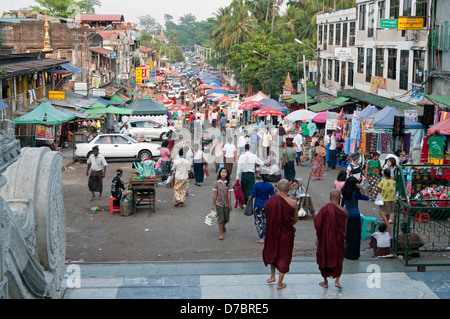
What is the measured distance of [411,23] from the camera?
22.1 meters

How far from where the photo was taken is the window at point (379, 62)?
97.7 feet

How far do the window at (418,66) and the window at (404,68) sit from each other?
94 centimetres

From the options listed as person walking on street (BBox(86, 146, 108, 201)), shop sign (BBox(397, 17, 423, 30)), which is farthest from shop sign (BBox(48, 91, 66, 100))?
shop sign (BBox(397, 17, 423, 30))

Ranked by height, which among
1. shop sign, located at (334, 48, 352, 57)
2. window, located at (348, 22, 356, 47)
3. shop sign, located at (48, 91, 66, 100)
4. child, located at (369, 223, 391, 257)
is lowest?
child, located at (369, 223, 391, 257)

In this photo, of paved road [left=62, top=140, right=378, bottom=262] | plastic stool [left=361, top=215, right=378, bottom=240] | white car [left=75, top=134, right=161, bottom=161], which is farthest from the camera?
white car [left=75, top=134, right=161, bottom=161]

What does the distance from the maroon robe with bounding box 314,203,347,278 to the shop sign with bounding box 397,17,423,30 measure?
15.9 m

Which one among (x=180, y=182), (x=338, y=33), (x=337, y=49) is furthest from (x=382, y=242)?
(x=338, y=33)

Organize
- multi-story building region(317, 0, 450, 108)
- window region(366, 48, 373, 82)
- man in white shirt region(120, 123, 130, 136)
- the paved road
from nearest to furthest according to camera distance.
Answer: the paved road, multi-story building region(317, 0, 450, 108), man in white shirt region(120, 123, 130, 136), window region(366, 48, 373, 82)

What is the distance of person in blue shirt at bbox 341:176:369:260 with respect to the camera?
9.95 meters

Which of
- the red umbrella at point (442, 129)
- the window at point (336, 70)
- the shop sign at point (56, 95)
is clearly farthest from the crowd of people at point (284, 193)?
the window at point (336, 70)

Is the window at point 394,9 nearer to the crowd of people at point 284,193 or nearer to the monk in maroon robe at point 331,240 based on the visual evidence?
the crowd of people at point 284,193

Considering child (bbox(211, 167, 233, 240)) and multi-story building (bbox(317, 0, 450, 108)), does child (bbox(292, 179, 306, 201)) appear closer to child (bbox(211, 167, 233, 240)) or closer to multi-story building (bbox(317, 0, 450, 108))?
child (bbox(211, 167, 233, 240))

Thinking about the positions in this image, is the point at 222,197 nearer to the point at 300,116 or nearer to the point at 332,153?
the point at 332,153

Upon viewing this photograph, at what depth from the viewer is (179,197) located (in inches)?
599
